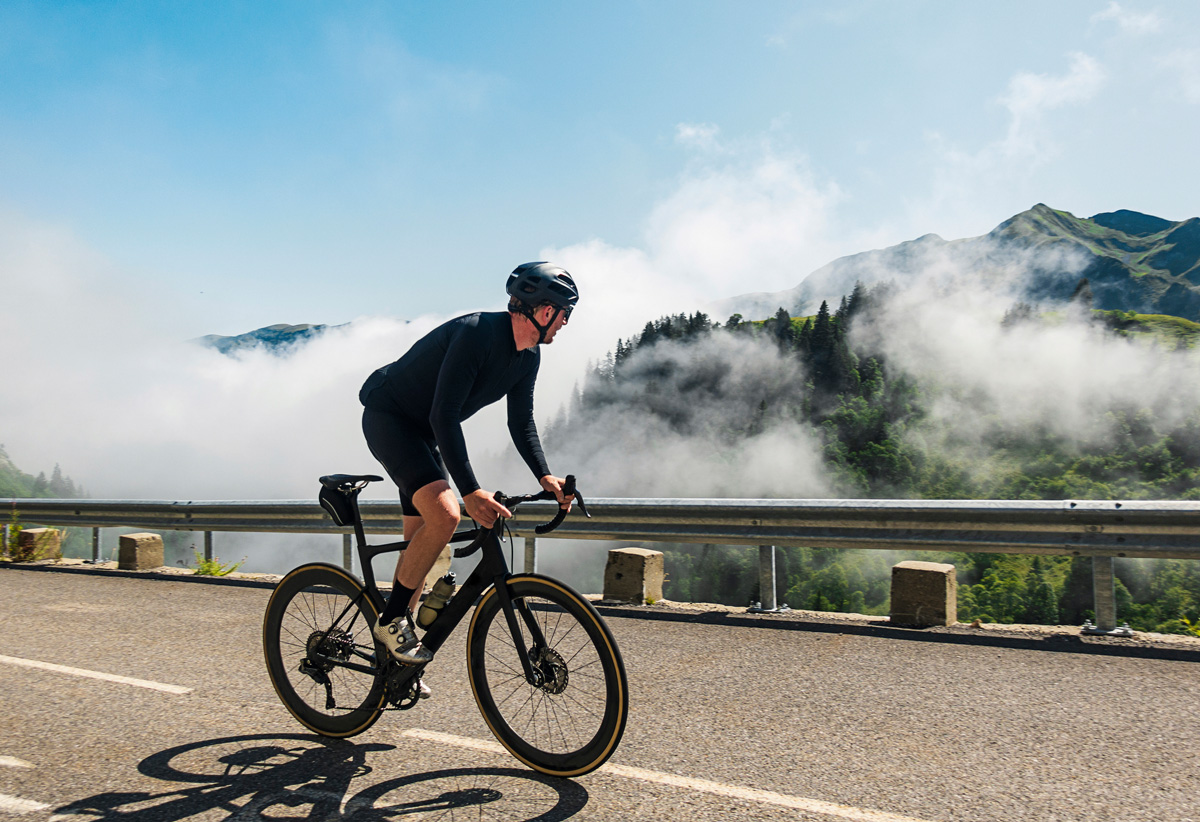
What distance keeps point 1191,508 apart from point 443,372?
508 cm

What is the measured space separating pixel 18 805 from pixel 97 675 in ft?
6.57

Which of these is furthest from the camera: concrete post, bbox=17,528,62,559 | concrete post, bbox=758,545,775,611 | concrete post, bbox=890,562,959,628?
concrete post, bbox=17,528,62,559

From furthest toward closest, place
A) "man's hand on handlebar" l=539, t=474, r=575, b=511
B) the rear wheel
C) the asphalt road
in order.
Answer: the rear wheel, "man's hand on handlebar" l=539, t=474, r=575, b=511, the asphalt road

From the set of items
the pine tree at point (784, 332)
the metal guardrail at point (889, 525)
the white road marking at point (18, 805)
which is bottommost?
the white road marking at point (18, 805)

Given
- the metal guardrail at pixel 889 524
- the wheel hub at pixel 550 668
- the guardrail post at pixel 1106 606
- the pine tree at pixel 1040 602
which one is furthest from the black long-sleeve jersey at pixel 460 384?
the pine tree at pixel 1040 602

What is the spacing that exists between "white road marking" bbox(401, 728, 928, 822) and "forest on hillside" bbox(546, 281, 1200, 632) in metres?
81.8

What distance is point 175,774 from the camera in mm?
3230

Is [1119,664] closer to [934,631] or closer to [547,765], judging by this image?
[934,631]

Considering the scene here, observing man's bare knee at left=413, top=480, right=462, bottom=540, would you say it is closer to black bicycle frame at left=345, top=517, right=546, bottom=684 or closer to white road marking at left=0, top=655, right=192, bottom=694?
black bicycle frame at left=345, top=517, right=546, bottom=684

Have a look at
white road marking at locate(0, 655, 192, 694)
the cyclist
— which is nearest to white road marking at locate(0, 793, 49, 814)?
the cyclist

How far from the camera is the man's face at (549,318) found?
329 cm

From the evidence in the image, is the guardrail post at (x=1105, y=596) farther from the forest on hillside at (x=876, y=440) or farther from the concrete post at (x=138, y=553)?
the forest on hillside at (x=876, y=440)

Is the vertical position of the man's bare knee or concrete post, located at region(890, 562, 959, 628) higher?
the man's bare knee

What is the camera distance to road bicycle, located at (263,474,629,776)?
3.02 meters
